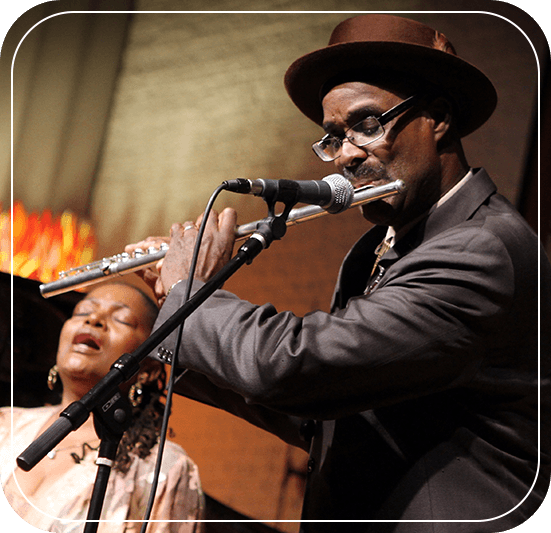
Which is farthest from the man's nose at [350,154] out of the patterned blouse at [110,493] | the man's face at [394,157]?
the patterned blouse at [110,493]

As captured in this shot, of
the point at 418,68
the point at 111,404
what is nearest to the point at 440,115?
the point at 418,68

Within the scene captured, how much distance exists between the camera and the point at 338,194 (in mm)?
1296

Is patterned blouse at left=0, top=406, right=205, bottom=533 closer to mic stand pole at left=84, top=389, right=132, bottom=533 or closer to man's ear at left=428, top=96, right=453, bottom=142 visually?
mic stand pole at left=84, top=389, right=132, bottom=533

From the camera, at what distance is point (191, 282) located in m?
1.29

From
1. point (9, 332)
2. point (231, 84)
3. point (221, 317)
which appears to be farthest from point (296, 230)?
point (9, 332)

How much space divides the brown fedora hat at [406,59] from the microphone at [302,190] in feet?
1.74

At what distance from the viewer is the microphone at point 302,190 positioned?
46.6 inches

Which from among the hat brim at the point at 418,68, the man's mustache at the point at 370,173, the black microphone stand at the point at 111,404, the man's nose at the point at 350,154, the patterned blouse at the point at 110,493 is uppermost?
the hat brim at the point at 418,68

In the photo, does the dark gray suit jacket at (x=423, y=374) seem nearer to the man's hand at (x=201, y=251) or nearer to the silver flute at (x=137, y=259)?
the man's hand at (x=201, y=251)

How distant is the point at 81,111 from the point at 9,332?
0.75 m

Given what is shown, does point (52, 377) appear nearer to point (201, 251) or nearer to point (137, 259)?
point (137, 259)

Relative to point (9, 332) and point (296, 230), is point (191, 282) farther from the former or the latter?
point (9, 332)

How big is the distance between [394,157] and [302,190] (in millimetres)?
518

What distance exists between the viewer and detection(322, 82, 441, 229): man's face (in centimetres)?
166
